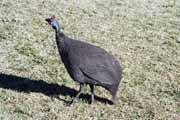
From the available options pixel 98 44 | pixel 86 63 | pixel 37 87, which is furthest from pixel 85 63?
pixel 98 44

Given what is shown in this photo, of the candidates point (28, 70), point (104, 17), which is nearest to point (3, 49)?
point (28, 70)

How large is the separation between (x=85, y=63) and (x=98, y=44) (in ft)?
7.39

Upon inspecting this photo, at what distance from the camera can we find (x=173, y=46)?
27.1ft

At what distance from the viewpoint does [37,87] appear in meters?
6.59

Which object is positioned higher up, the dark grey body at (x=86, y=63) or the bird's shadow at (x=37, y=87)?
the dark grey body at (x=86, y=63)

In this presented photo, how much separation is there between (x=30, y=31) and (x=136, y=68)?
1.95m

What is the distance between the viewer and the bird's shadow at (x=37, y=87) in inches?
255

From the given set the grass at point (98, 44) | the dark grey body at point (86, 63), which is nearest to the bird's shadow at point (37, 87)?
the grass at point (98, 44)

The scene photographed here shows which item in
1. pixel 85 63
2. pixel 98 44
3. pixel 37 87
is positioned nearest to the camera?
pixel 85 63

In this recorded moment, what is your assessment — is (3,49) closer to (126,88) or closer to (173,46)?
(126,88)

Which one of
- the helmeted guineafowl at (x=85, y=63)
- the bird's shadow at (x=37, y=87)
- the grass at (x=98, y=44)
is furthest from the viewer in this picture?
the bird's shadow at (x=37, y=87)

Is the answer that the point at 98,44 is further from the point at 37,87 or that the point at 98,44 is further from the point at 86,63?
the point at 86,63

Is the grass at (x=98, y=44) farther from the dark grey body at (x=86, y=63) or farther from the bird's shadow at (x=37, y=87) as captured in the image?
the dark grey body at (x=86, y=63)

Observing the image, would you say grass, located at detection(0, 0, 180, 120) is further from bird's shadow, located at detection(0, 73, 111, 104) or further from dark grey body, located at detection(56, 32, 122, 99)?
dark grey body, located at detection(56, 32, 122, 99)
